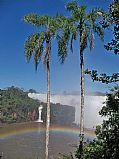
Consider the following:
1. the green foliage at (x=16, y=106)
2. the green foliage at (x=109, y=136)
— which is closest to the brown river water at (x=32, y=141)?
the green foliage at (x=16, y=106)

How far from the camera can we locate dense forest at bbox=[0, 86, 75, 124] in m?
89.3

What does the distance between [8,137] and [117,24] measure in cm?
6637

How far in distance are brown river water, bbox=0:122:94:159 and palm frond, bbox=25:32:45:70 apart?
29490 mm

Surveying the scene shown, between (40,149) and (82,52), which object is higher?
(82,52)

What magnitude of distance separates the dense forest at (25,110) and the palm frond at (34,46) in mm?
70644

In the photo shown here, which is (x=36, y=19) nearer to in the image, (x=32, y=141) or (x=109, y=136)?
(x=109, y=136)

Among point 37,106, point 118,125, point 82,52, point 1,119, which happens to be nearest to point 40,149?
point 1,119

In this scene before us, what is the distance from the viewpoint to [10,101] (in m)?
Result: 98.8

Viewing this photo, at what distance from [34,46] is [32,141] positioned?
51.5 metres

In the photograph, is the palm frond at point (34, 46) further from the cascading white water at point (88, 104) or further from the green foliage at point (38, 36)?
the cascading white water at point (88, 104)

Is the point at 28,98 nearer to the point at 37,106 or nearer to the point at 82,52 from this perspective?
the point at 37,106

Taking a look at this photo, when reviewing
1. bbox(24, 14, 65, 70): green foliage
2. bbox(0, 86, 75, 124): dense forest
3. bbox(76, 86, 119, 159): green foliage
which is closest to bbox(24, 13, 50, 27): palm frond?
bbox(24, 14, 65, 70): green foliage

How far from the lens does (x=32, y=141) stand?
66.1 meters

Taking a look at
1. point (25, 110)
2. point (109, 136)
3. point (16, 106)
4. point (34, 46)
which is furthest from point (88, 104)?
point (109, 136)
